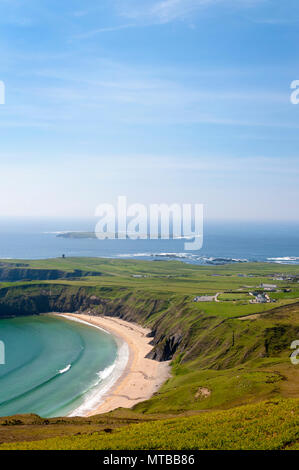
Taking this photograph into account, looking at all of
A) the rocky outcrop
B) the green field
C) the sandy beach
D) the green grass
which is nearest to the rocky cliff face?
the green field

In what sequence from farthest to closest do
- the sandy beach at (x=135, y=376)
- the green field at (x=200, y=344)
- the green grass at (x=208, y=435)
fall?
the sandy beach at (x=135, y=376)
the green field at (x=200, y=344)
the green grass at (x=208, y=435)

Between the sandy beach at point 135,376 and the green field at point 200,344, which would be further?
the sandy beach at point 135,376

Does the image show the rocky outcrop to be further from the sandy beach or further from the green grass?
the green grass

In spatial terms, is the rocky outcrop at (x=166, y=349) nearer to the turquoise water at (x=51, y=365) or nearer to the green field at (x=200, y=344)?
the green field at (x=200, y=344)

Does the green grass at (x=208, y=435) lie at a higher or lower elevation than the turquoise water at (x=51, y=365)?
higher

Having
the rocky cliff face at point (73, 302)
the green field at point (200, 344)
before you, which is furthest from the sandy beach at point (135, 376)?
the rocky cliff face at point (73, 302)

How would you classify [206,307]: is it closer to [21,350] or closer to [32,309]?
[21,350]

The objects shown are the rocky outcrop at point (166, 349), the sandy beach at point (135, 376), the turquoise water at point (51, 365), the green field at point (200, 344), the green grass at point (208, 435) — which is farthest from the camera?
the rocky outcrop at point (166, 349)
